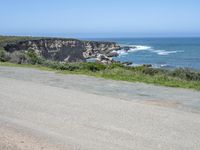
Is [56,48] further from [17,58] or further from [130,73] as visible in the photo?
[130,73]

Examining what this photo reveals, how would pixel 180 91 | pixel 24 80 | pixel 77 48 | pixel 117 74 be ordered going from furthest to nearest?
pixel 77 48
pixel 117 74
pixel 24 80
pixel 180 91

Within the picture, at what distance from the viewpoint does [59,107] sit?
975cm

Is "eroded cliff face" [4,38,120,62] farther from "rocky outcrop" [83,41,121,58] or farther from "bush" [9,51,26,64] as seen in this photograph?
"bush" [9,51,26,64]

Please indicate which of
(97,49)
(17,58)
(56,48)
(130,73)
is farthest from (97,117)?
(97,49)

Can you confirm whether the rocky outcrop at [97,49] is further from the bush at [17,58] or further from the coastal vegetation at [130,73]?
the coastal vegetation at [130,73]

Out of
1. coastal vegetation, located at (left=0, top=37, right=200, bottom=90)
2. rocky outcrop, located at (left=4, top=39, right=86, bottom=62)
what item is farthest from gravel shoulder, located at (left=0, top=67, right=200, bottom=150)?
rocky outcrop, located at (left=4, top=39, right=86, bottom=62)

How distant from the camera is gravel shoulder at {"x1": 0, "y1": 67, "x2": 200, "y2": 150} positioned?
275 inches

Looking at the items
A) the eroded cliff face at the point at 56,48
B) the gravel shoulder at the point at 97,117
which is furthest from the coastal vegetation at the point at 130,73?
the eroded cliff face at the point at 56,48

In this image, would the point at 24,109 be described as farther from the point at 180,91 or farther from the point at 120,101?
the point at 180,91

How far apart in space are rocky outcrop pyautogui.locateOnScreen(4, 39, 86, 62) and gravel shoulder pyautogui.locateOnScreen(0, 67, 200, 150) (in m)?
55.3

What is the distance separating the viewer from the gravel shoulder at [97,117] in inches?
275

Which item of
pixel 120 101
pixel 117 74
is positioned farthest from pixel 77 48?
pixel 120 101

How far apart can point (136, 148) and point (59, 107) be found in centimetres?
346

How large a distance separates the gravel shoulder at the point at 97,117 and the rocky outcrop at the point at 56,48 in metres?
55.3
